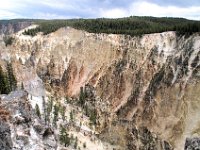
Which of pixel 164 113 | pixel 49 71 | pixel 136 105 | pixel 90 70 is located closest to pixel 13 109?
pixel 164 113

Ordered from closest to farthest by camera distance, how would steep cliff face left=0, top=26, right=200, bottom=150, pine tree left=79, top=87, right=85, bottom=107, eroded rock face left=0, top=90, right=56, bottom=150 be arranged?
eroded rock face left=0, top=90, right=56, bottom=150, steep cliff face left=0, top=26, right=200, bottom=150, pine tree left=79, top=87, right=85, bottom=107

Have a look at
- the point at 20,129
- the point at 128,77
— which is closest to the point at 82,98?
the point at 128,77

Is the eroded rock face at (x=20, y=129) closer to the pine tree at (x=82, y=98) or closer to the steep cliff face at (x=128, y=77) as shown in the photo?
the steep cliff face at (x=128, y=77)

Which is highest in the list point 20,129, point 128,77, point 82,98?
point 20,129

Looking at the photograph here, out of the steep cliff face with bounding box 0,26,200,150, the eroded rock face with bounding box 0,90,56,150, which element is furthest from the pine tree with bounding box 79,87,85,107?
the eroded rock face with bounding box 0,90,56,150

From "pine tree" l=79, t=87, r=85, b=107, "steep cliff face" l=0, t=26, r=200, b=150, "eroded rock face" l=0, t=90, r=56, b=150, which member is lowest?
"pine tree" l=79, t=87, r=85, b=107

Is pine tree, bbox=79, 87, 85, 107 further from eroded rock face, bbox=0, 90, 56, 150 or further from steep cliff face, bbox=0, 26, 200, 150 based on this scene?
eroded rock face, bbox=0, 90, 56, 150

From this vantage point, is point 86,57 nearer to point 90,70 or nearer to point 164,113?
point 90,70

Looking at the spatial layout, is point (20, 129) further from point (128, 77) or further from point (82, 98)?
point (82, 98)
